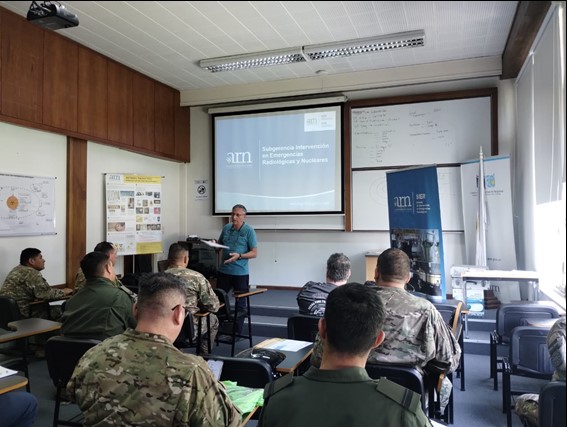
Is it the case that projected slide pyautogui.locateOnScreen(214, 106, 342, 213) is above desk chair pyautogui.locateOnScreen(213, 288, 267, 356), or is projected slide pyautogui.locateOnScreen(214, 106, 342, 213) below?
→ above

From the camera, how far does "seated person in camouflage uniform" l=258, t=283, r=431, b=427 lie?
1.05 metres

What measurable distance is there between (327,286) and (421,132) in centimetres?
370

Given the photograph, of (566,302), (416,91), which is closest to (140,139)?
(416,91)

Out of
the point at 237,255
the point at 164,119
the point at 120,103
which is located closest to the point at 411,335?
the point at 237,255

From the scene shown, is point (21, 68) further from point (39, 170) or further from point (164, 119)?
point (164, 119)

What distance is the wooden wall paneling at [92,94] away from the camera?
15.9ft

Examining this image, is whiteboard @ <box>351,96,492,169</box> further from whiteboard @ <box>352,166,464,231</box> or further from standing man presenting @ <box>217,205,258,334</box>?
standing man presenting @ <box>217,205,258,334</box>

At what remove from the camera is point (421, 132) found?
5.82 m

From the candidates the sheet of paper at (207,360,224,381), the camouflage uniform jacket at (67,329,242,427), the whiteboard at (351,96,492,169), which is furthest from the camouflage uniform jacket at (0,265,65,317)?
the whiteboard at (351,96,492,169)

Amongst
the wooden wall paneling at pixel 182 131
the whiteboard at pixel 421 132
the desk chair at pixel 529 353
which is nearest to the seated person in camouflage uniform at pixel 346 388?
the desk chair at pixel 529 353

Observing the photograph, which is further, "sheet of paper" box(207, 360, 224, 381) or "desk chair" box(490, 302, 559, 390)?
"desk chair" box(490, 302, 559, 390)

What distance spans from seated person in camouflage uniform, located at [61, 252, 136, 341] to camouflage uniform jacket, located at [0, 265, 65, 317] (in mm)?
1457

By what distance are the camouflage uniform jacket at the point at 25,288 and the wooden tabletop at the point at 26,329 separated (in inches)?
35.8

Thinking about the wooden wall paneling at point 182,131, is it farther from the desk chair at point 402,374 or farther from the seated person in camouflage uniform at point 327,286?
the desk chair at point 402,374
